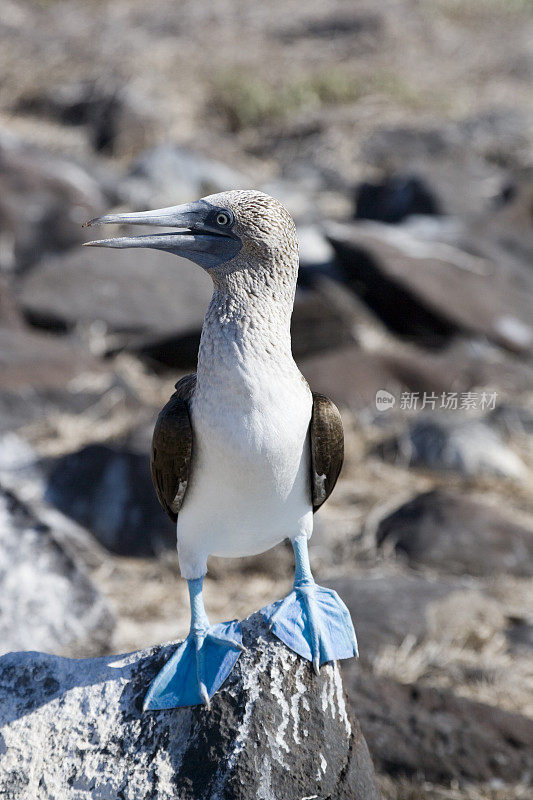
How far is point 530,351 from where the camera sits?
8828 millimetres

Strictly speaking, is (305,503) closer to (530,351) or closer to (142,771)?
(142,771)

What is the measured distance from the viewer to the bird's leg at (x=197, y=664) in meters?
2.60

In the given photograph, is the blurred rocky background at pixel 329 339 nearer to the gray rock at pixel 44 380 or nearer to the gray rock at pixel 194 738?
the gray rock at pixel 44 380

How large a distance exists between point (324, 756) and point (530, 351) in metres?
6.82

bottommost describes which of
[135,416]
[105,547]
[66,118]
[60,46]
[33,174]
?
[105,547]

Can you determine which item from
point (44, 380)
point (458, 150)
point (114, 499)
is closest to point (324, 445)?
point (114, 499)

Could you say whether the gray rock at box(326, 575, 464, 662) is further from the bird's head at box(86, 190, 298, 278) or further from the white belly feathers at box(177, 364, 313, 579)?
the bird's head at box(86, 190, 298, 278)

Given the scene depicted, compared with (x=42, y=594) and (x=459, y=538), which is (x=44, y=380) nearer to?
(x=42, y=594)

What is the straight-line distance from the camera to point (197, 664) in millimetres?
2643

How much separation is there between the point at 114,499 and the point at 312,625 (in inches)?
127

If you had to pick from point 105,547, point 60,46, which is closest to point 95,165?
point 60,46

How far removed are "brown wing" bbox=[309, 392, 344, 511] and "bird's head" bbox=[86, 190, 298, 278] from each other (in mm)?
439

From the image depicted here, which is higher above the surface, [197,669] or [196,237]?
[196,237]

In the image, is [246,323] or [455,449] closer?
[246,323]
